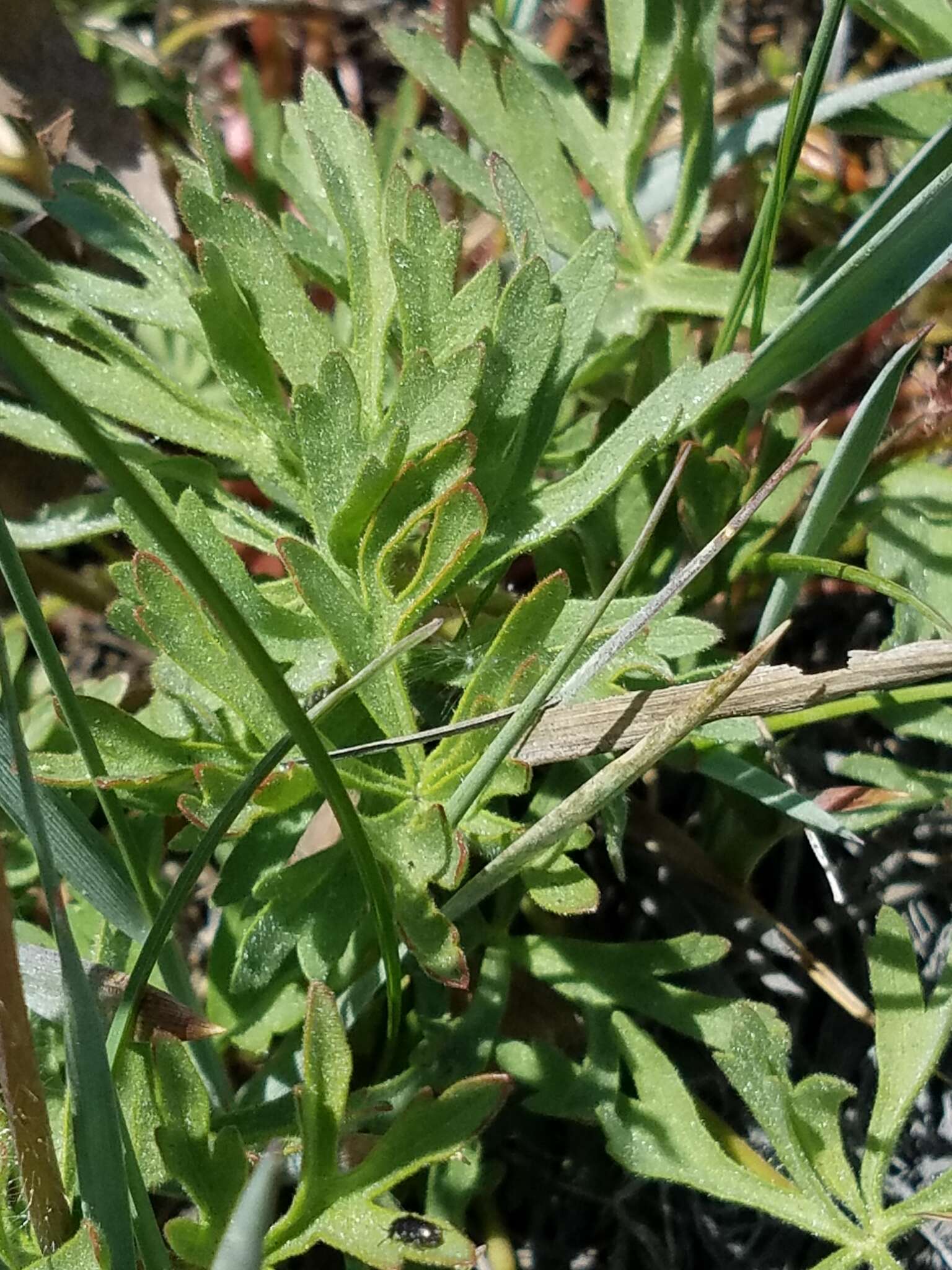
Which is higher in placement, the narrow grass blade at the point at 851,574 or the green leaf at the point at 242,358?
the green leaf at the point at 242,358

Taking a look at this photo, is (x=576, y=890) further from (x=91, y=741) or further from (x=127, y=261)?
(x=127, y=261)

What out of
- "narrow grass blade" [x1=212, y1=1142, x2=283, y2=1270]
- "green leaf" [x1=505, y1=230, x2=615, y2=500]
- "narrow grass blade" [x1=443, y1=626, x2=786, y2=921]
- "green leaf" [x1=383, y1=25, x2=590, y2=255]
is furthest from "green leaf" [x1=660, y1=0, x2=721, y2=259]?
"narrow grass blade" [x1=212, y1=1142, x2=283, y2=1270]

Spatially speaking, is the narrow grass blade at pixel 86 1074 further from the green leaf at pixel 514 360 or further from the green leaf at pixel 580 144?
the green leaf at pixel 580 144

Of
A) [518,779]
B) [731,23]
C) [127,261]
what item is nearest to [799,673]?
[518,779]

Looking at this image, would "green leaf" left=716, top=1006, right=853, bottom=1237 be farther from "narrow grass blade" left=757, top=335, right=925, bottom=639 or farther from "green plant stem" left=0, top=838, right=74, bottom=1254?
"green plant stem" left=0, top=838, right=74, bottom=1254

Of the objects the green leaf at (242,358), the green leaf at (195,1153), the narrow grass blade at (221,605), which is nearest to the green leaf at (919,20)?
the green leaf at (242,358)
